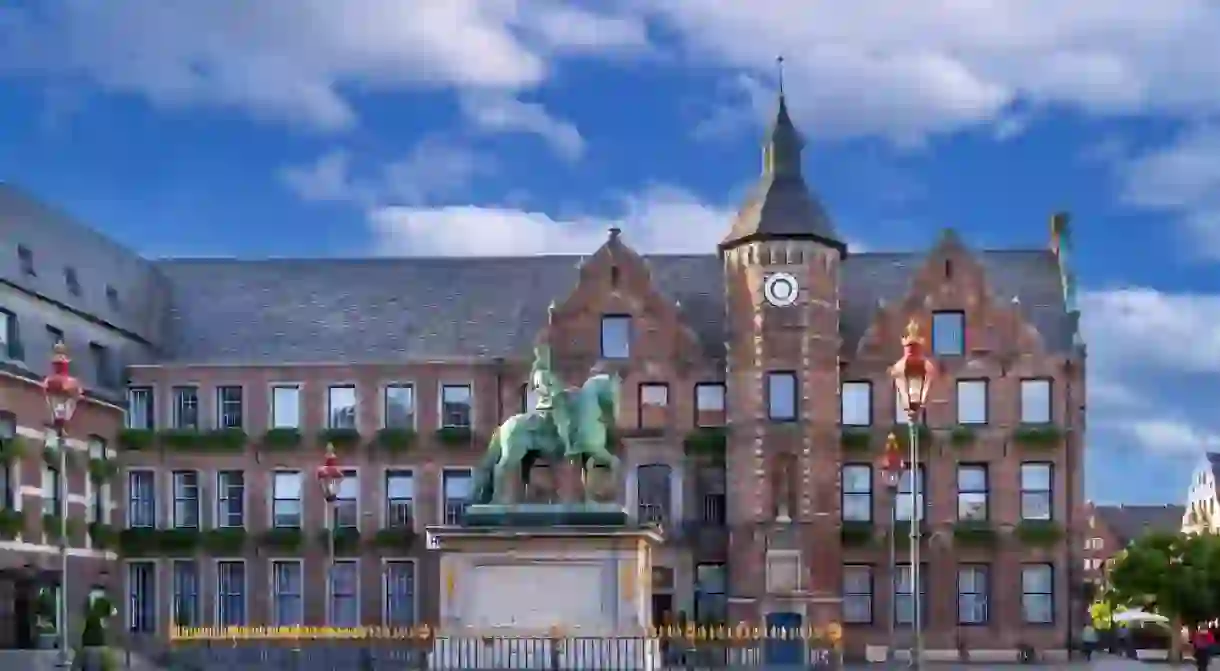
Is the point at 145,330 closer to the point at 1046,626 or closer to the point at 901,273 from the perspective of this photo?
the point at 901,273

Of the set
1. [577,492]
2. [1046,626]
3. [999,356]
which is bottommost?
[1046,626]

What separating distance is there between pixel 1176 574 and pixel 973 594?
10714mm

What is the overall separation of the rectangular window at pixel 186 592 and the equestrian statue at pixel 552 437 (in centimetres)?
2557

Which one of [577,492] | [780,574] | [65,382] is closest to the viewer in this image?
[65,382]

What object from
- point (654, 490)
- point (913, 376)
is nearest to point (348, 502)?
point (654, 490)

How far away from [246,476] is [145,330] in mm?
6144

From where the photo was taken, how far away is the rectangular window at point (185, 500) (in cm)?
6100

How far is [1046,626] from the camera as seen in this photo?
5916cm

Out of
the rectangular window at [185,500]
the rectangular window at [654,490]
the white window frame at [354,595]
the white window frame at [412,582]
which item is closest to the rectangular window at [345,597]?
the white window frame at [354,595]

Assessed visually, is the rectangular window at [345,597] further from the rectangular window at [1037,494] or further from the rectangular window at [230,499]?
the rectangular window at [1037,494]

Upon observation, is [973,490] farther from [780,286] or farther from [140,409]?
[140,409]

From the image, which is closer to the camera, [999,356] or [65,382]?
[65,382]

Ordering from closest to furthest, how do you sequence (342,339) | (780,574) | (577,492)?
(577,492)
(780,574)
(342,339)

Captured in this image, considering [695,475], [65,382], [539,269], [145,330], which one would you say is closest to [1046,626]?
[695,475]
